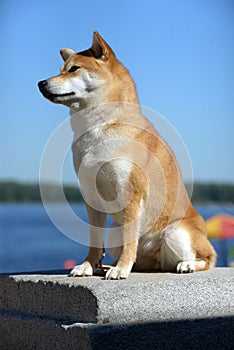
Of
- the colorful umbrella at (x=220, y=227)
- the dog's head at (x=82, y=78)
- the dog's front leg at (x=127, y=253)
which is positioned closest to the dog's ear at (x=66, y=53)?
the dog's head at (x=82, y=78)

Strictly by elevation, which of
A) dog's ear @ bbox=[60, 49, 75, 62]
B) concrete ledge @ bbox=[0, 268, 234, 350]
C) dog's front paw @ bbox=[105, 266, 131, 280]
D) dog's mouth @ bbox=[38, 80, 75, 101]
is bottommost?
concrete ledge @ bbox=[0, 268, 234, 350]

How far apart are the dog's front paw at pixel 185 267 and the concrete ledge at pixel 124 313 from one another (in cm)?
16

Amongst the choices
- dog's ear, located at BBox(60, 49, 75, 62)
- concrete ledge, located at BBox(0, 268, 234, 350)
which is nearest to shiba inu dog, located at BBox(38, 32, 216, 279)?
dog's ear, located at BBox(60, 49, 75, 62)

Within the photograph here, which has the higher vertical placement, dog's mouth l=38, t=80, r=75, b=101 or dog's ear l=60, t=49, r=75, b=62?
dog's ear l=60, t=49, r=75, b=62

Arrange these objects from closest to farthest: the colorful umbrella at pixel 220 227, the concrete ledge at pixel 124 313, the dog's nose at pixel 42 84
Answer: the concrete ledge at pixel 124 313 → the dog's nose at pixel 42 84 → the colorful umbrella at pixel 220 227

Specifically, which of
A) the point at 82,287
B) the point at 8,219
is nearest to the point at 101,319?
the point at 82,287

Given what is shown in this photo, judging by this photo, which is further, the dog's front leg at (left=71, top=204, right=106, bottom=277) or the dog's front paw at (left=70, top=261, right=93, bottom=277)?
the dog's front leg at (left=71, top=204, right=106, bottom=277)

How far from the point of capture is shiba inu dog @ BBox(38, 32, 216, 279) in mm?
4141

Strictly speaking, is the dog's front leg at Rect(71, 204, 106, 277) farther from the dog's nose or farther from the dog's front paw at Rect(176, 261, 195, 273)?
the dog's nose

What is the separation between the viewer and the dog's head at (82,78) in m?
4.12

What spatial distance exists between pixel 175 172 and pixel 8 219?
80.1m

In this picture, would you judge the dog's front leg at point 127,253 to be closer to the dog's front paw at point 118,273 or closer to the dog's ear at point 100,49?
the dog's front paw at point 118,273

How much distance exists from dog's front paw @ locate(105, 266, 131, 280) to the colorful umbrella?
9337 mm

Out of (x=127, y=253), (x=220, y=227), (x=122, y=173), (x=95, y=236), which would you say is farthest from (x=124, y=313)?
(x=220, y=227)
